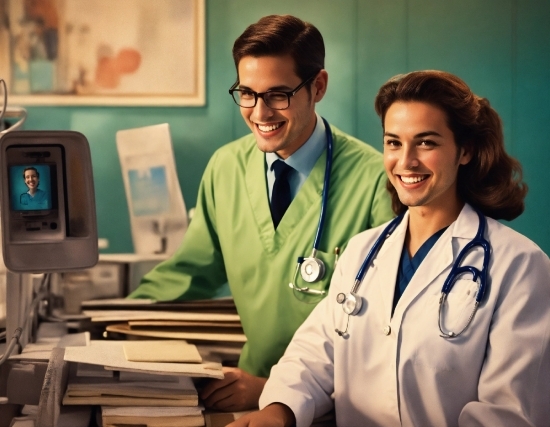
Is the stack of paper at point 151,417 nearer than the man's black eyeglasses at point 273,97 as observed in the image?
Yes

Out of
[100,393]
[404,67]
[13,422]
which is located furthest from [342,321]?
[404,67]

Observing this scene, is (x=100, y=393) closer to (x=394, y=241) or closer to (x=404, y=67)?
(x=394, y=241)

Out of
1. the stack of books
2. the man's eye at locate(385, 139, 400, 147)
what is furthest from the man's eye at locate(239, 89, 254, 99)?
the stack of books

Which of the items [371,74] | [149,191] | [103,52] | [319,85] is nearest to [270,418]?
[319,85]

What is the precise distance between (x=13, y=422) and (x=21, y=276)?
1.05 feet

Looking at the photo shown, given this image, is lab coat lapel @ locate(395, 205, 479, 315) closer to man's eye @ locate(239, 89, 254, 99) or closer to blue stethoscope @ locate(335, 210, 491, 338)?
blue stethoscope @ locate(335, 210, 491, 338)

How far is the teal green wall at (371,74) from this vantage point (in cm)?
225

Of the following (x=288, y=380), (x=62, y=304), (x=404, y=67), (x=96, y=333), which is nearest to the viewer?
(x=288, y=380)

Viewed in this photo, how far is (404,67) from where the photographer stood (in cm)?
230

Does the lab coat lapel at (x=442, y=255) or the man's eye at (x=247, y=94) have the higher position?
the man's eye at (x=247, y=94)

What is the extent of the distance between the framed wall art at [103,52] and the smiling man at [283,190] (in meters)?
0.54

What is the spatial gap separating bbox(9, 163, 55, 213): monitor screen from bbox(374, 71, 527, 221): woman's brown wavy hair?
2.29ft

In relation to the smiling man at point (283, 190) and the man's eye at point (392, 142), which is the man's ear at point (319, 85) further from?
the man's eye at point (392, 142)

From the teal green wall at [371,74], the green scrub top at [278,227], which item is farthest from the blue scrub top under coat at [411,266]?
the teal green wall at [371,74]
